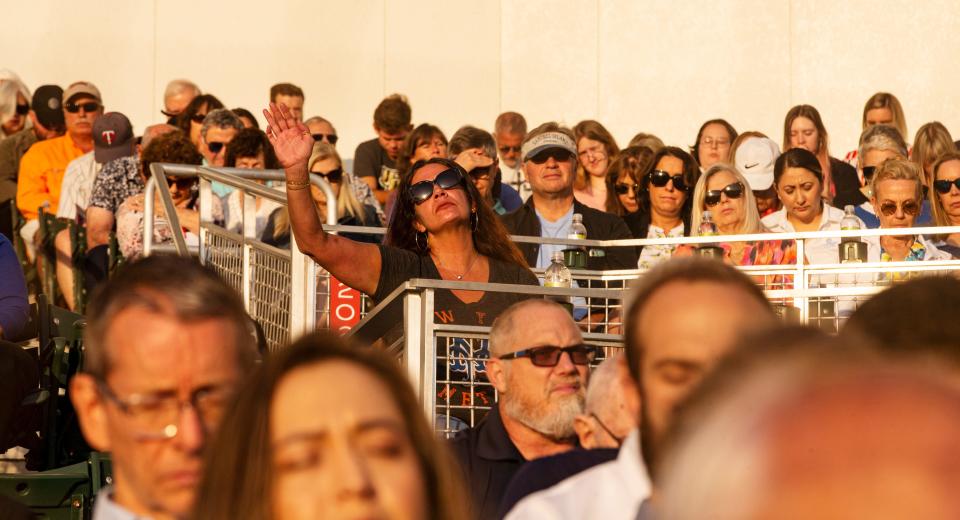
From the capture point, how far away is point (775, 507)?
609 mm

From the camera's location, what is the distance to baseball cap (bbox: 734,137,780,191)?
10836mm

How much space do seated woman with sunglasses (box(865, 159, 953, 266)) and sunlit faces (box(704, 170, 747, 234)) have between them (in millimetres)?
804

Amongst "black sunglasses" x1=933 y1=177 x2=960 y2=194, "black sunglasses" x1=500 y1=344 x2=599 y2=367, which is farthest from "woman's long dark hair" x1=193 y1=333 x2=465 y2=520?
"black sunglasses" x1=933 y1=177 x2=960 y2=194

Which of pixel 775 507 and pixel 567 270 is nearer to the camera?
pixel 775 507

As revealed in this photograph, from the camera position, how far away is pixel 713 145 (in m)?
12.4

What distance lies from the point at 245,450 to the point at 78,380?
0.65 m

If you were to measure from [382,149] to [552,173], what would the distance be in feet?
11.2

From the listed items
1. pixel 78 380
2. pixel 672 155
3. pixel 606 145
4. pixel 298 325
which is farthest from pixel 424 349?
pixel 606 145

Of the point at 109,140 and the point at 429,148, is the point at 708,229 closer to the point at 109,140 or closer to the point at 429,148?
the point at 429,148

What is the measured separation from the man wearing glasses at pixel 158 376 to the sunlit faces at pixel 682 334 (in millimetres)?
622

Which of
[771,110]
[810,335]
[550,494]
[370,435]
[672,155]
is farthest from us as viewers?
[771,110]

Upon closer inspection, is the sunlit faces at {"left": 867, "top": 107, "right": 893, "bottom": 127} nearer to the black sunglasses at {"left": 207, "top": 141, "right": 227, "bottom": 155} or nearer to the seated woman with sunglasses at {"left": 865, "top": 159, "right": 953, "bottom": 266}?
the seated woman with sunglasses at {"left": 865, "top": 159, "right": 953, "bottom": 266}

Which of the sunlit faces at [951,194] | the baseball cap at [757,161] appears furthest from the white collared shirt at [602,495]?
the baseball cap at [757,161]

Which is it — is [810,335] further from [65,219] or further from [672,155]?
[65,219]
